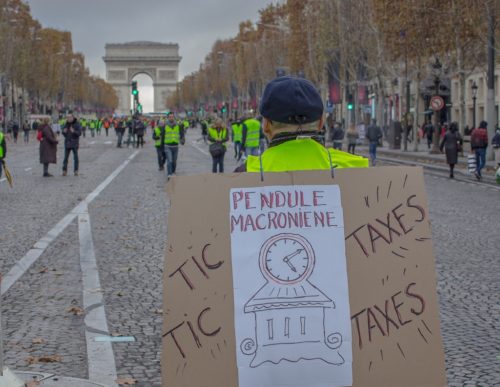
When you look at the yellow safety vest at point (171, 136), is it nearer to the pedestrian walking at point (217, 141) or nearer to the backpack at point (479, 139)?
the pedestrian walking at point (217, 141)

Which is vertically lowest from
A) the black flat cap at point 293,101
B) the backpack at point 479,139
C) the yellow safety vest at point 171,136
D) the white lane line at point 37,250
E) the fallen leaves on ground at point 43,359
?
the white lane line at point 37,250

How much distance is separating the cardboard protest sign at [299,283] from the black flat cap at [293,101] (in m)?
0.24

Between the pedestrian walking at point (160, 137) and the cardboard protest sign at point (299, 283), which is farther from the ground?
the cardboard protest sign at point (299, 283)

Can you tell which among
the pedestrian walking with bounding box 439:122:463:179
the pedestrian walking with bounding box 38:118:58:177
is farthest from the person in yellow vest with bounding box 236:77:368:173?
the pedestrian walking with bounding box 439:122:463:179

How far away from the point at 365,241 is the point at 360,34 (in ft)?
194

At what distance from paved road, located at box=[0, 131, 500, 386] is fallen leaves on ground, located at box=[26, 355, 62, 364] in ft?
0.08

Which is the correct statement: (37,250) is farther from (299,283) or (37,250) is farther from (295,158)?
(299,283)

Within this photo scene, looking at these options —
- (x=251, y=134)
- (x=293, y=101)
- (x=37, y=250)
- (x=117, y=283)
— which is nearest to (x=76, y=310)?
(x=117, y=283)

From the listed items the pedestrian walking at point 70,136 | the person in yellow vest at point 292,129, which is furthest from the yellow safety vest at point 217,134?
the person in yellow vest at point 292,129

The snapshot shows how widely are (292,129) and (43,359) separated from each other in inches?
119

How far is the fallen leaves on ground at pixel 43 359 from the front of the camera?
6805 millimetres

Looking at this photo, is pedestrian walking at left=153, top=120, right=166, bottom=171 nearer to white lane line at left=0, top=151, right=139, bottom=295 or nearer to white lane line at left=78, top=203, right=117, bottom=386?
white lane line at left=0, top=151, right=139, bottom=295

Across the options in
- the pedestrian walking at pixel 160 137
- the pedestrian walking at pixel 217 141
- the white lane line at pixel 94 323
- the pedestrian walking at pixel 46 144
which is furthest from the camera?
the pedestrian walking at pixel 46 144

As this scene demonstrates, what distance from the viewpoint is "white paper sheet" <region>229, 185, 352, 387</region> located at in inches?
164
